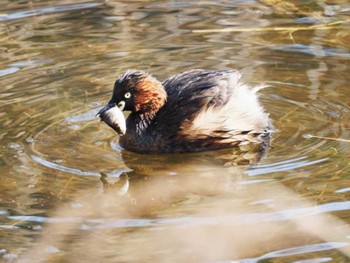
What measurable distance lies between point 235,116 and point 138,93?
28.4 inches

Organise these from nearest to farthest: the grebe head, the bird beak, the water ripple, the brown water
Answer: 1. the brown water
2. the bird beak
3. the grebe head
4. the water ripple

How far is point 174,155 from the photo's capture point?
21.8ft

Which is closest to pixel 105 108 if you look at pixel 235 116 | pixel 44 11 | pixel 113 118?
pixel 113 118

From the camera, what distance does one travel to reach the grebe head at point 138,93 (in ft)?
22.3

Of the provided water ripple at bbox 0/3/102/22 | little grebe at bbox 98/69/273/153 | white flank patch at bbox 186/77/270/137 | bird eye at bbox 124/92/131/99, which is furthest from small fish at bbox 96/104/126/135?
water ripple at bbox 0/3/102/22

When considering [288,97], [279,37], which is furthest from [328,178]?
[279,37]

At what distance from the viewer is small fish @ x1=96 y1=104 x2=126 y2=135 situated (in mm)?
6621

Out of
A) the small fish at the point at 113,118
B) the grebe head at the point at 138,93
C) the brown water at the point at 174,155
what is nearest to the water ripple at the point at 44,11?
the brown water at the point at 174,155

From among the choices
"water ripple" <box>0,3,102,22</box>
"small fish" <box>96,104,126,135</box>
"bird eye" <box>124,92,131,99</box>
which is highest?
"bird eye" <box>124,92,131,99</box>

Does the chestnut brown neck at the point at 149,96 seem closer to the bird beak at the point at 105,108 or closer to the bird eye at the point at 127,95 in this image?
the bird eye at the point at 127,95

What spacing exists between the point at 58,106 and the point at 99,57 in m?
1.37

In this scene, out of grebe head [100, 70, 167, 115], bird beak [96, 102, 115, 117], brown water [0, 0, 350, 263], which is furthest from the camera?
grebe head [100, 70, 167, 115]

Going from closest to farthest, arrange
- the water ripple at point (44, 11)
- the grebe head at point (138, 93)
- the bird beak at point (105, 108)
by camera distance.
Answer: the bird beak at point (105, 108), the grebe head at point (138, 93), the water ripple at point (44, 11)

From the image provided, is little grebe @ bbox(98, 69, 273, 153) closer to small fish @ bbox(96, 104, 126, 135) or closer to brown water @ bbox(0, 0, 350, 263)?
small fish @ bbox(96, 104, 126, 135)
